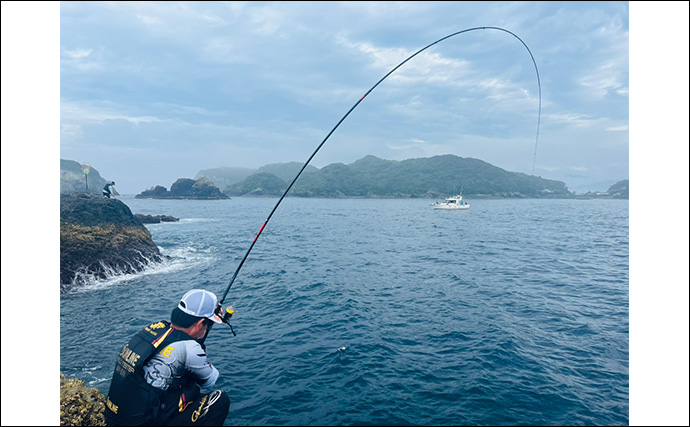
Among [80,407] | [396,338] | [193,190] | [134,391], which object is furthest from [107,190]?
[193,190]

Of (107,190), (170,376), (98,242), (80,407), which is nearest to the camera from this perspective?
(170,376)

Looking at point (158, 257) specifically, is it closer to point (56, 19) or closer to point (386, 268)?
point (386, 268)

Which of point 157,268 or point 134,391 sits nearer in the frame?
point 134,391

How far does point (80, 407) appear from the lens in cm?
624

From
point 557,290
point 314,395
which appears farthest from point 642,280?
point 557,290

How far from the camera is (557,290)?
1764 centimetres

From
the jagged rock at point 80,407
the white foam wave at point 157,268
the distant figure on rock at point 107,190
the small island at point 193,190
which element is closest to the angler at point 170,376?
the jagged rock at point 80,407

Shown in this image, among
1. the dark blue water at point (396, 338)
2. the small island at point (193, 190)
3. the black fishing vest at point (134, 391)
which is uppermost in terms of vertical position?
the small island at point (193, 190)

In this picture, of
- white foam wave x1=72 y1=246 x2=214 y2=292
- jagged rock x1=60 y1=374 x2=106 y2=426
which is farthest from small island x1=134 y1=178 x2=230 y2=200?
jagged rock x1=60 y1=374 x2=106 y2=426

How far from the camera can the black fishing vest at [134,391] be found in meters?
4.96

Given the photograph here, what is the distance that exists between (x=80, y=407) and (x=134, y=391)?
235cm

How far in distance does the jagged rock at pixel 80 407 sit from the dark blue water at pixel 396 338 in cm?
192

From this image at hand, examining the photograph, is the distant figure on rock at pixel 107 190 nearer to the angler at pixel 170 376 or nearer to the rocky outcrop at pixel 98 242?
the rocky outcrop at pixel 98 242

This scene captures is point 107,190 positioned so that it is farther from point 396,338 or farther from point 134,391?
point 134,391
